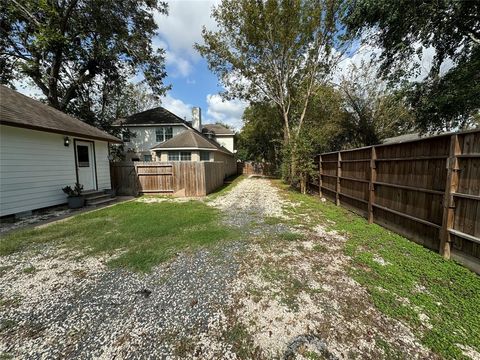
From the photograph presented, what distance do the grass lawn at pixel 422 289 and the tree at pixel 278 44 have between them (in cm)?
934

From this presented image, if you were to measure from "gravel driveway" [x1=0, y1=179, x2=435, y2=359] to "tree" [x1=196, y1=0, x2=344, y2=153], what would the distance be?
10414mm

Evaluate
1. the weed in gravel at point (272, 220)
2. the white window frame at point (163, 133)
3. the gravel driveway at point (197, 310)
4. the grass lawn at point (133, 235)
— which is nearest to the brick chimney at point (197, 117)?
the white window frame at point (163, 133)

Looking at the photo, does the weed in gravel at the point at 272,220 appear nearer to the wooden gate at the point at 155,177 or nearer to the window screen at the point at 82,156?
the wooden gate at the point at 155,177

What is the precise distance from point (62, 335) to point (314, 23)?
14.5m

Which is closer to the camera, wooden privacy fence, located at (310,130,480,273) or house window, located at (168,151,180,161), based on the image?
wooden privacy fence, located at (310,130,480,273)

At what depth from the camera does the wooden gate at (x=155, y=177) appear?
1041 centimetres

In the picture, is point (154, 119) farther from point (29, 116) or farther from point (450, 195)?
point (450, 195)

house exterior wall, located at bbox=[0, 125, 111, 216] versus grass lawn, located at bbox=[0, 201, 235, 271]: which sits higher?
house exterior wall, located at bbox=[0, 125, 111, 216]

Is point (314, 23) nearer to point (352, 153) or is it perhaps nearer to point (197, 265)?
point (352, 153)

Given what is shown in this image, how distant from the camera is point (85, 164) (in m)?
8.87

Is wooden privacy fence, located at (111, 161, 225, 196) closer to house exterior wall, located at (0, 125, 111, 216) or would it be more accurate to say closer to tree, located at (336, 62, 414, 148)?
house exterior wall, located at (0, 125, 111, 216)

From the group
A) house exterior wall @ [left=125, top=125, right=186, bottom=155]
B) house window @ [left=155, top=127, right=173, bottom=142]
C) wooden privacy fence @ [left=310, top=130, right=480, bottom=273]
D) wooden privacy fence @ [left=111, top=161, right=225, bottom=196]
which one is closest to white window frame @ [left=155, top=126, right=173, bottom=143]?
house window @ [left=155, top=127, right=173, bottom=142]

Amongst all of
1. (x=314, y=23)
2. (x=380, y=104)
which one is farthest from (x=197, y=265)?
(x=380, y=104)

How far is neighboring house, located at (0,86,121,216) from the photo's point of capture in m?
6.12
